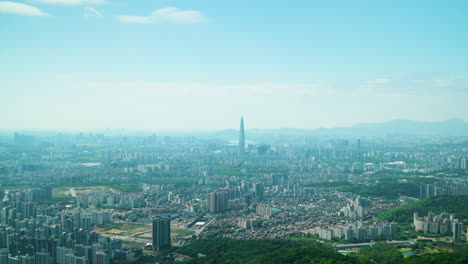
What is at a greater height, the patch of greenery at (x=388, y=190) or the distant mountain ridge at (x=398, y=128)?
the distant mountain ridge at (x=398, y=128)

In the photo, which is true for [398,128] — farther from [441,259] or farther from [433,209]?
[441,259]

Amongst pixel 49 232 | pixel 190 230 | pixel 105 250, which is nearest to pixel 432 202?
pixel 190 230

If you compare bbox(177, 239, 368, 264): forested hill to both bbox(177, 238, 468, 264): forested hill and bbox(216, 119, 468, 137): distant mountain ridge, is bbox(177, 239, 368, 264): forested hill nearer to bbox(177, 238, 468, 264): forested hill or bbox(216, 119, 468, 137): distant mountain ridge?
bbox(177, 238, 468, 264): forested hill

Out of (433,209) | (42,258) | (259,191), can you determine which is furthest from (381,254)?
(259,191)

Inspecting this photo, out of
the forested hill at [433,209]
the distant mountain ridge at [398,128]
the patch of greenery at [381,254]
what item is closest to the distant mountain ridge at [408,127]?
the distant mountain ridge at [398,128]

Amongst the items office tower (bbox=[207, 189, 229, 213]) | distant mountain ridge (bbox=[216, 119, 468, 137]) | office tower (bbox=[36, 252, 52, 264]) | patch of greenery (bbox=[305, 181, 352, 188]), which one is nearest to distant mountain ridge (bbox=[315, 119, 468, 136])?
distant mountain ridge (bbox=[216, 119, 468, 137])

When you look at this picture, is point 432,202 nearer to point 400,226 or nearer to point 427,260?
point 400,226

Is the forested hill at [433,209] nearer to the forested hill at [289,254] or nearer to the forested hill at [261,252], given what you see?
the forested hill at [289,254]
